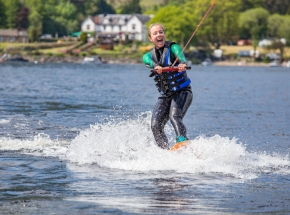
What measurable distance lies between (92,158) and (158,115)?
141 cm

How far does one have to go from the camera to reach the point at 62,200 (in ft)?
32.9

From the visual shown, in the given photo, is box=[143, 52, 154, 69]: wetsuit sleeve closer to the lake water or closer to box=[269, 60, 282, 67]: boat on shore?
the lake water

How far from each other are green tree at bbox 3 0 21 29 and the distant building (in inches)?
208

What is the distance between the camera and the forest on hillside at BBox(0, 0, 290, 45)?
156 m

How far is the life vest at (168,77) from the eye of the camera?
42.9ft

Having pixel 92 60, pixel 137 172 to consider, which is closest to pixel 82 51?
pixel 92 60

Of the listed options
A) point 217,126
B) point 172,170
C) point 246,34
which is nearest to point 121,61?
point 246,34

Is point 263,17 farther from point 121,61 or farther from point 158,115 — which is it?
point 158,115

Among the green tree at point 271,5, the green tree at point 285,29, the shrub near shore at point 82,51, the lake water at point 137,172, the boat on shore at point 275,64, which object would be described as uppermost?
the lake water at point 137,172

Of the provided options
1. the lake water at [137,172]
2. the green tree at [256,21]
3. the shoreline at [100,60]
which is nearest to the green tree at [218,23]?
the green tree at [256,21]

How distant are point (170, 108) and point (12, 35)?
536 feet

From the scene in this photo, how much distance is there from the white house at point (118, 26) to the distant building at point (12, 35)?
72.3ft

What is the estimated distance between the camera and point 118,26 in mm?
191000

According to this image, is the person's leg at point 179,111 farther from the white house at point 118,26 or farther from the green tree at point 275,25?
the white house at point 118,26
